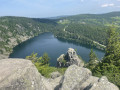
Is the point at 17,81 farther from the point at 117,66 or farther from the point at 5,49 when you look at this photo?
the point at 5,49

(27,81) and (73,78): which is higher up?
(27,81)

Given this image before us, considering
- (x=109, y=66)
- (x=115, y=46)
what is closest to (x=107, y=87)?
(x=109, y=66)

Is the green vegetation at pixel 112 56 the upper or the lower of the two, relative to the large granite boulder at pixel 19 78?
lower

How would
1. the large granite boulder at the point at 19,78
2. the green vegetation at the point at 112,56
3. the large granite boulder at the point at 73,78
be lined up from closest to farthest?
the large granite boulder at the point at 19,78 → the large granite boulder at the point at 73,78 → the green vegetation at the point at 112,56

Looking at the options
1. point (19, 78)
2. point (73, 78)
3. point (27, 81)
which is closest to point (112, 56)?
point (73, 78)

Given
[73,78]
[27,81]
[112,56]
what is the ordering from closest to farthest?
1. [27,81]
2. [73,78]
3. [112,56]

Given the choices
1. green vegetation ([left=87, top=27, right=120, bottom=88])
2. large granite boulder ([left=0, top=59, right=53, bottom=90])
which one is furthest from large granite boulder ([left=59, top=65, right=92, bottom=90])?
green vegetation ([left=87, top=27, right=120, bottom=88])

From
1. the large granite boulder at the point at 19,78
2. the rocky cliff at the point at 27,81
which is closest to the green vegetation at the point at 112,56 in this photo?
the rocky cliff at the point at 27,81

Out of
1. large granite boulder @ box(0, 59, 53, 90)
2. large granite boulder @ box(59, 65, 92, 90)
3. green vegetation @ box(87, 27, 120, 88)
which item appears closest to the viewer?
large granite boulder @ box(0, 59, 53, 90)

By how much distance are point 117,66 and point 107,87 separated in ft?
63.5

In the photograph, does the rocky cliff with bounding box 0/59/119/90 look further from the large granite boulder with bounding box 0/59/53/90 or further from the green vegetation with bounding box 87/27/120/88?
the green vegetation with bounding box 87/27/120/88

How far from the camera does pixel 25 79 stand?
37.7 feet

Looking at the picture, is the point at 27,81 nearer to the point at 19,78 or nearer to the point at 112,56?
the point at 19,78

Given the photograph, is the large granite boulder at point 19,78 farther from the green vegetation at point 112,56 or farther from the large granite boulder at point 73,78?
the green vegetation at point 112,56
